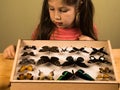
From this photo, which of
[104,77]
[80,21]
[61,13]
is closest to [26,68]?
[104,77]

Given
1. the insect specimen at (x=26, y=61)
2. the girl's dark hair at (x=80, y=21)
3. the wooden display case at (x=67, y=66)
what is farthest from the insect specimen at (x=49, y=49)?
the girl's dark hair at (x=80, y=21)

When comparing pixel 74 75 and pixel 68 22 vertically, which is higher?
pixel 68 22

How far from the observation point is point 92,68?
2.92 feet

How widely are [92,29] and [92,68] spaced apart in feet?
1.86

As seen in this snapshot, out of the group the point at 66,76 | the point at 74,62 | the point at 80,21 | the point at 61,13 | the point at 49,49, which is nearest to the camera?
the point at 66,76

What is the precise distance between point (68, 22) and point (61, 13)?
0.28 feet

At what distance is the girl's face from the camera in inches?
49.0

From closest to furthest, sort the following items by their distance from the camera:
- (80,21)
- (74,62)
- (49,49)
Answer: (74,62), (49,49), (80,21)

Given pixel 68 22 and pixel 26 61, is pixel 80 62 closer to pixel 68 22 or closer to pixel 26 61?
pixel 26 61

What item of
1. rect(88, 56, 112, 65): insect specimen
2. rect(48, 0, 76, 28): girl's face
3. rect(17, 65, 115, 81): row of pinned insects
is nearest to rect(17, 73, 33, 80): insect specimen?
rect(17, 65, 115, 81): row of pinned insects

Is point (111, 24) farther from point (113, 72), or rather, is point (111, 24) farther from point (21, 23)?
point (113, 72)

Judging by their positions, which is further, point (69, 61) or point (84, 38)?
point (84, 38)

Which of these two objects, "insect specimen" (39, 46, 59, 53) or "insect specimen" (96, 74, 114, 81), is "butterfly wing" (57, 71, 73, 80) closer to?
"insect specimen" (96, 74, 114, 81)

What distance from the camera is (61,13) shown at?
4.17ft
